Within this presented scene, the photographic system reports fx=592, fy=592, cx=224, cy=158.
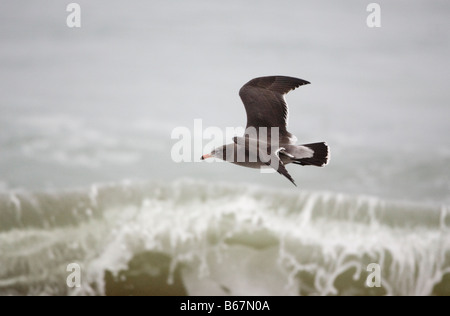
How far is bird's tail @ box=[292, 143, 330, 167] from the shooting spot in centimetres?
882

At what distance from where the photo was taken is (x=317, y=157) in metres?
9.09

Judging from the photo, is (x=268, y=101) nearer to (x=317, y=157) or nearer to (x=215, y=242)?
(x=317, y=157)

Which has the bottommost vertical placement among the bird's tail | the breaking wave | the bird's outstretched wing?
the breaking wave

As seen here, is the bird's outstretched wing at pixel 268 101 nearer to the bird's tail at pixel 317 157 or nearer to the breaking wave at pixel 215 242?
the bird's tail at pixel 317 157

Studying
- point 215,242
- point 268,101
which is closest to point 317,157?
point 268,101

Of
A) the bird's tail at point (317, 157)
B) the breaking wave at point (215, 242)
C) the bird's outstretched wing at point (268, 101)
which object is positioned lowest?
the breaking wave at point (215, 242)

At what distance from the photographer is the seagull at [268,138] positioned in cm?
836

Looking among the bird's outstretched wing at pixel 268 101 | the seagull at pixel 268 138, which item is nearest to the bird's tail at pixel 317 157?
the seagull at pixel 268 138

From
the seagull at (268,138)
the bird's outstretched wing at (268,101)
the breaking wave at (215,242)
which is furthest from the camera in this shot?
the breaking wave at (215,242)

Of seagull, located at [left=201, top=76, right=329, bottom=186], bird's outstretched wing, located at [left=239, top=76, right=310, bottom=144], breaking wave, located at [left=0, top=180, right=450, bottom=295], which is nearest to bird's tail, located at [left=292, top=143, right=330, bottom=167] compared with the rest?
seagull, located at [left=201, top=76, right=329, bottom=186]

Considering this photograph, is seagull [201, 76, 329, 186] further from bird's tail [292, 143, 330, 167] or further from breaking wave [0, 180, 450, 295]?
breaking wave [0, 180, 450, 295]

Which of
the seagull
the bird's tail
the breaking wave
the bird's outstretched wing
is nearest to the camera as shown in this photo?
the seagull

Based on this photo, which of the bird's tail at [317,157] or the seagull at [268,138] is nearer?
the seagull at [268,138]

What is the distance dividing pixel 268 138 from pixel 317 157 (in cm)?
94
